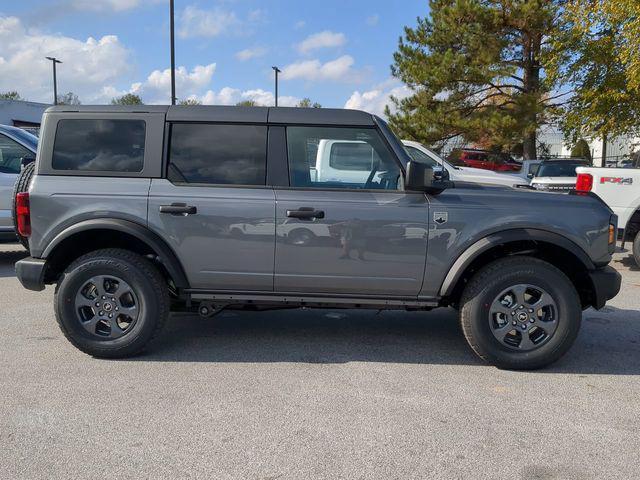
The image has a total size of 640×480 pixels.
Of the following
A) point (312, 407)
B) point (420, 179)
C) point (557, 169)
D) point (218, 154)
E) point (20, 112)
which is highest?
point (20, 112)

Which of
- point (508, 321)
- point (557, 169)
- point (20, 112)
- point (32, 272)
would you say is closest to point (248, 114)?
point (32, 272)

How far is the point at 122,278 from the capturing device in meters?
4.33

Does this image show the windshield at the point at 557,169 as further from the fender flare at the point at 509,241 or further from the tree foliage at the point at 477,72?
the fender flare at the point at 509,241

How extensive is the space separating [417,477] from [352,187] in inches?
86.9

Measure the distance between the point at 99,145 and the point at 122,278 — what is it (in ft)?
3.45

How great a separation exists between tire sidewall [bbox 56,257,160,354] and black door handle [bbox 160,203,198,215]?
1.69 feet

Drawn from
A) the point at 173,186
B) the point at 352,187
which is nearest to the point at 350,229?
the point at 352,187

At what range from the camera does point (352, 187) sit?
4344 mm

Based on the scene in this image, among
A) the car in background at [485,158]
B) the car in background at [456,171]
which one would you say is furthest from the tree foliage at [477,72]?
the car in background at [456,171]

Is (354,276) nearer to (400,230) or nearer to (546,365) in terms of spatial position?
(400,230)

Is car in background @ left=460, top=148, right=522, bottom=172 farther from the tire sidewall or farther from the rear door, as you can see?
the tire sidewall

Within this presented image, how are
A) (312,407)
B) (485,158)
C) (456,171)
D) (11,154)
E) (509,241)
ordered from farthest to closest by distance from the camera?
(485,158) → (456,171) → (11,154) → (509,241) → (312,407)

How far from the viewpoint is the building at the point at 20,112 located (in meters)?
36.1

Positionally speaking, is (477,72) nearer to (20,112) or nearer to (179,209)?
(179,209)
